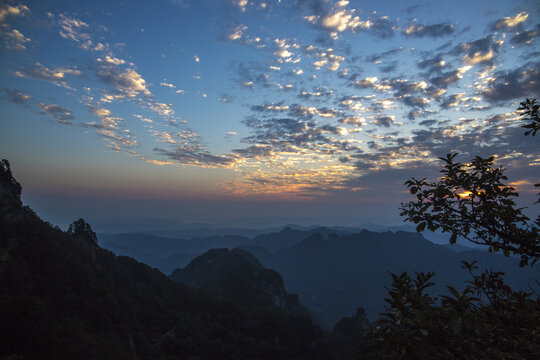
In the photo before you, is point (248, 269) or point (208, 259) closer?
point (248, 269)

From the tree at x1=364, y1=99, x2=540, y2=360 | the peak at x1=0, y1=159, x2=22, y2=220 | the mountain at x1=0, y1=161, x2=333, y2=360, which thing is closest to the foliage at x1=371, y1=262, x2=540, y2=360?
the tree at x1=364, y1=99, x2=540, y2=360

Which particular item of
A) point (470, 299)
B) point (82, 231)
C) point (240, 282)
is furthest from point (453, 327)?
point (240, 282)

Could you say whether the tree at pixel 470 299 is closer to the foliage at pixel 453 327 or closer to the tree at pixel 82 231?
the foliage at pixel 453 327

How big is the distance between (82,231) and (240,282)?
8377cm

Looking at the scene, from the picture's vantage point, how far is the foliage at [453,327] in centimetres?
380

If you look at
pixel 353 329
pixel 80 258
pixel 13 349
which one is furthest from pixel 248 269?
pixel 13 349

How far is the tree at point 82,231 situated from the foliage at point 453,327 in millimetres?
101997

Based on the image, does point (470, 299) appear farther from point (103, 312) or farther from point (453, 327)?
point (103, 312)

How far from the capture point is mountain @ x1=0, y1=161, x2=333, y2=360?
1412 inches

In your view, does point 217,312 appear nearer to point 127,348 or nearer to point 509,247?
point 127,348

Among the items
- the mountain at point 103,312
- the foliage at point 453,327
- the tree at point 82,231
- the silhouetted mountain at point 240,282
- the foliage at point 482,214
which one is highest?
the foliage at point 482,214

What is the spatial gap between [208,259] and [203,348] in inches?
5033

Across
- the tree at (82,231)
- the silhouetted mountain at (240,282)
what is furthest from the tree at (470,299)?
the silhouetted mountain at (240,282)

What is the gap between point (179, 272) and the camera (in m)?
186
